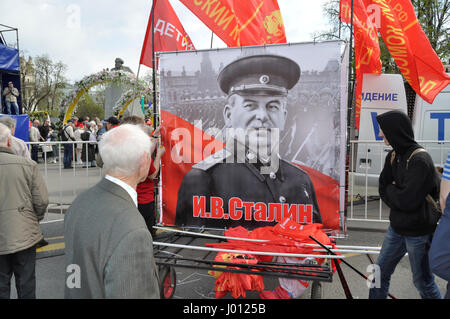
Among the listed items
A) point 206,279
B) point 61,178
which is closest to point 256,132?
point 206,279

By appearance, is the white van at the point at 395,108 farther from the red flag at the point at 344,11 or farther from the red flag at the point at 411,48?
the red flag at the point at 344,11

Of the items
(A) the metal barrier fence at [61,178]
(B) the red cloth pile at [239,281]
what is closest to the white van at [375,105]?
(B) the red cloth pile at [239,281]

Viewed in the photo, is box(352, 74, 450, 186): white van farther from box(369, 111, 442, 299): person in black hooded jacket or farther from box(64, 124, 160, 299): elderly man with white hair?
box(64, 124, 160, 299): elderly man with white hair

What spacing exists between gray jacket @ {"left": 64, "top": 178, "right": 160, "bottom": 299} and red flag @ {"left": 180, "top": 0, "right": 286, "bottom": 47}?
3.89 metres

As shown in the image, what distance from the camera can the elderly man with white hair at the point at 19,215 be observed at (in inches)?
108

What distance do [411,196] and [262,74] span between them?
189 centimetres

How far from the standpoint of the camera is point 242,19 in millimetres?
5262

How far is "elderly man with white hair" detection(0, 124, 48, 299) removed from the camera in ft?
9.01

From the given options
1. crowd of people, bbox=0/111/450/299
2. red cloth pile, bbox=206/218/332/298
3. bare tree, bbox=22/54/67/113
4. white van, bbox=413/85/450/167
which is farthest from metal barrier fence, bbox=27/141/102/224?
bare tree, bbox=22/54/67/113

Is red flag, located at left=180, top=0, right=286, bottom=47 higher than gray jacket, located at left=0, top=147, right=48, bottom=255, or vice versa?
red flag, located at left=180, top=0, right=286, bottom=47

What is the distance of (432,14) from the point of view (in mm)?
17766

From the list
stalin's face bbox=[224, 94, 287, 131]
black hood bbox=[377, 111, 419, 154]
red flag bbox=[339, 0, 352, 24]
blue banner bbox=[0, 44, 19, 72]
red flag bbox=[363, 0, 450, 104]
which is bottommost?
black hood bbox=[377, 111, 419, 154]

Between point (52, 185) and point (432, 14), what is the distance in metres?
19.3
